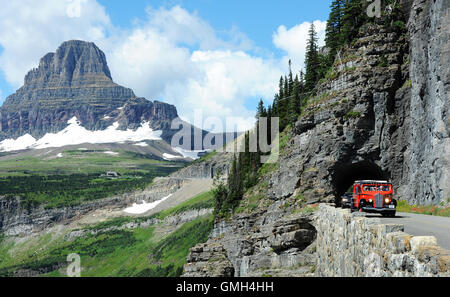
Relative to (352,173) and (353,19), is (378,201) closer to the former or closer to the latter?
(352,173)

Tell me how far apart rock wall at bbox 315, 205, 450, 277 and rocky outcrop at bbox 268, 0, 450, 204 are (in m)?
27.8

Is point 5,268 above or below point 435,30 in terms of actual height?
below

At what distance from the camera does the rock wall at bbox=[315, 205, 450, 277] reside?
10.1 m

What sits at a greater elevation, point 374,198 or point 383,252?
point 374,198

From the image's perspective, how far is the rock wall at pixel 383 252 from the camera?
10062 mm

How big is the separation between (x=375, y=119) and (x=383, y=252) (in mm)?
44671

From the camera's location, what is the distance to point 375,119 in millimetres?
55031

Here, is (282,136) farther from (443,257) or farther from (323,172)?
(443,257)

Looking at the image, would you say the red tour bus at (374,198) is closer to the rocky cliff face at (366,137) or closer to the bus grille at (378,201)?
Answer: the bus grille at (378,201)

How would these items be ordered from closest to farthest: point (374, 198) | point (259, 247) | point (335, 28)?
point (374, 198), point (259, 247), point (335, 28)

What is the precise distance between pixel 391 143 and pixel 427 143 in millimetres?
8331

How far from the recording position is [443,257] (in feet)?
31.0

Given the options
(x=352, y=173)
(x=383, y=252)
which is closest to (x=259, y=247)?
(x=352, y=173)
